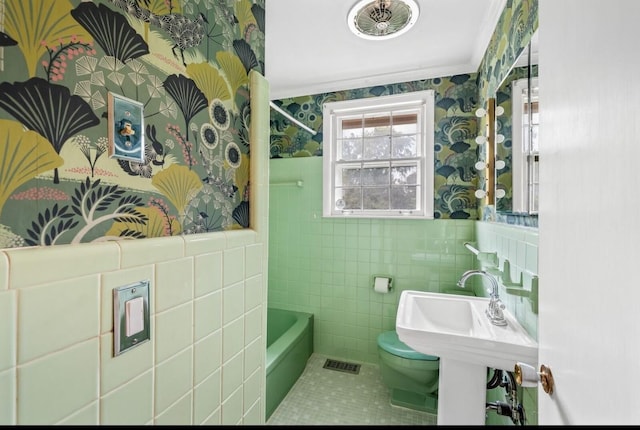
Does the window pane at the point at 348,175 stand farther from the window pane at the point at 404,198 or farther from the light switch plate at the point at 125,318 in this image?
the light switch plate at the point at 125,318

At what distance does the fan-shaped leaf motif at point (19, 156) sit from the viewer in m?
0.46

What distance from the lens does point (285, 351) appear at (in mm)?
1991

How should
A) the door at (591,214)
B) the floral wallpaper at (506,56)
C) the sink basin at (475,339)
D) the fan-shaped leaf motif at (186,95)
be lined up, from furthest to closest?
the floral wallpaper at (506,56), the sink basin at (475,339), the fan-shaped leaf motif at (186,95), the door at (591,214)

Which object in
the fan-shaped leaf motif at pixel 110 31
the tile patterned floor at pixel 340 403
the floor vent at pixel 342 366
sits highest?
the fan-shaped leaf motif at pixel 110 31

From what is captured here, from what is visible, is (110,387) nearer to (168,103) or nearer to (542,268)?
(168,103)

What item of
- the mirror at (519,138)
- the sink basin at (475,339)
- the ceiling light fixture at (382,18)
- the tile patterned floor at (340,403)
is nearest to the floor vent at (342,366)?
the tile patterned floor at (340,403)

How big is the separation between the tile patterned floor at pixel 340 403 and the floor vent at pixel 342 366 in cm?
4

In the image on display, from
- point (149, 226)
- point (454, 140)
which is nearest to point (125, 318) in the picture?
point (149, 226)

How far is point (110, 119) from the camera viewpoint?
24.3 inches

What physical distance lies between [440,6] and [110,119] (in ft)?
5.71

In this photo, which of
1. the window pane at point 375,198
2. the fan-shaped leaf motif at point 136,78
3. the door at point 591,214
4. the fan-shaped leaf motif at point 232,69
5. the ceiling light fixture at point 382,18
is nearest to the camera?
the door at point 591,214

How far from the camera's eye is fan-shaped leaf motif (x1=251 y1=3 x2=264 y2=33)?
1.14m

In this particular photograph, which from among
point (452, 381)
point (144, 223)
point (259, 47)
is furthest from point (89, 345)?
point (452, 381)

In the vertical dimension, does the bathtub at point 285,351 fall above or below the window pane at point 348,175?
below
